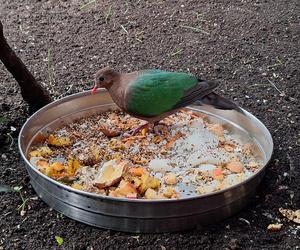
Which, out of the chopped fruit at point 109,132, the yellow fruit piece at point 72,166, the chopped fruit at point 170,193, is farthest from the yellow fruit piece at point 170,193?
the chopped fruit at point 109,132

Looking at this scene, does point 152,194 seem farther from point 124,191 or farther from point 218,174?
point 218,174

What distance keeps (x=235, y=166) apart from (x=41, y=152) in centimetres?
85

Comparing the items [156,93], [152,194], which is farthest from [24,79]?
[152,194]

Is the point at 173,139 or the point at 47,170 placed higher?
the point at 47,170

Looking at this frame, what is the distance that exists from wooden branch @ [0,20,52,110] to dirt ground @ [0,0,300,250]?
12 centimetres

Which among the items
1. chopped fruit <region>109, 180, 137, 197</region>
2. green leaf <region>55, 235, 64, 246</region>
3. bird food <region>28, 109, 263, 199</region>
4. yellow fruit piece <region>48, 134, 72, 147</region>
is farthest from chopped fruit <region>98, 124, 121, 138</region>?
green leaf <region>55, 235, 64, 246</region>

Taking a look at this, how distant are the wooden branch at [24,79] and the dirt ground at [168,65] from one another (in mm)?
117

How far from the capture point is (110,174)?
244 centimetres

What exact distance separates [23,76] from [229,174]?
3.59 ft

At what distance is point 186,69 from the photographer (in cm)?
348

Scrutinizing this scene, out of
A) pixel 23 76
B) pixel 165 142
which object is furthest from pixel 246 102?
pixel 23 76

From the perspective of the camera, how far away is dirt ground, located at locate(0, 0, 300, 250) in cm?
225

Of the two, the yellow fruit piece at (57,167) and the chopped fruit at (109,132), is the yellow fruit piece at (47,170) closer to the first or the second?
the yellow fruit piece at (57,167)

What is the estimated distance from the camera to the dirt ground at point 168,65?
88.6 inches
